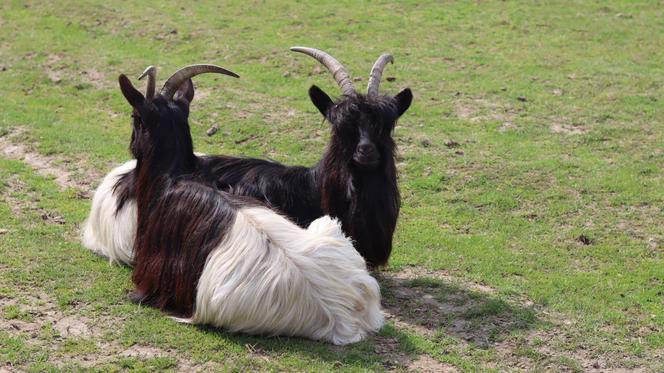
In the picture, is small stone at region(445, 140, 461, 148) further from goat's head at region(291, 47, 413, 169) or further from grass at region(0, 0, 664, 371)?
goat's head at region(291, 47, 413, 169)

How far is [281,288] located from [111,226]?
2.72 metres

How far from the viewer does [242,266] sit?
7.17m

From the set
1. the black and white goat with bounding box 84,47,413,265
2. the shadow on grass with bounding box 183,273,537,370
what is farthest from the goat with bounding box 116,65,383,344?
the black and white goat with bounding box 84,47,413,265

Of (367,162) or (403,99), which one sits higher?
(403,99)

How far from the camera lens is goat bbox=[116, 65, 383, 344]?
715 cm

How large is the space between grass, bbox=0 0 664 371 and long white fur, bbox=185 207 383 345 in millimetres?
166

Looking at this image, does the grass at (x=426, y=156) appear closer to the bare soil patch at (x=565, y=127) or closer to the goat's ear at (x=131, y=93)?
the bare soil patch at (x=565, y=127)

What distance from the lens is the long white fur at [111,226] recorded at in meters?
8.94

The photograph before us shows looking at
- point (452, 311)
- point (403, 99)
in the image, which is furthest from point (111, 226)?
point (452, 311)

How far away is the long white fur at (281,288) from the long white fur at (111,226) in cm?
179

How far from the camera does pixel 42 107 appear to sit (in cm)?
1474

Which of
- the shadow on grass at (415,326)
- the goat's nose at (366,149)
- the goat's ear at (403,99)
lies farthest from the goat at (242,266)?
the goat's ear at (403,99)

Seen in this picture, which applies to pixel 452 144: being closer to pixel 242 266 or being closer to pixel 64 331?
pixel 242 266

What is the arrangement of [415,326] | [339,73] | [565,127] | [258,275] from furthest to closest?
[565,127], [339,73], [415,326], [258,275]
